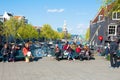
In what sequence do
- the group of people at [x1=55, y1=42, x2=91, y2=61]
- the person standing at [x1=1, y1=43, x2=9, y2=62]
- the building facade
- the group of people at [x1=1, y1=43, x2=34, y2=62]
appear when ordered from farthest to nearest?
the building facade, the group of people at [x1=55, y1=42, x2=91, y2=61], the group of people at [x1=1, y1=43, x2=34, y2=62], the person standing at [x1=1, y1=43, x2=9, y2=62]

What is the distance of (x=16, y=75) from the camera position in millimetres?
15844

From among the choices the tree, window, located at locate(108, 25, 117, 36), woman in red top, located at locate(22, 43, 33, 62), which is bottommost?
woman in red top, located at locate(22, 43, 33, 62)

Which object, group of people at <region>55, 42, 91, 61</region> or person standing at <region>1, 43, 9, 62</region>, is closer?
person standing at <region>1, 43, 9, 62</region>

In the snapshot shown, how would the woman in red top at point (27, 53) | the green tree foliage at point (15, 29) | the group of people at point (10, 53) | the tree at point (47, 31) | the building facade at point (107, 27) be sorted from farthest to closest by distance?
the tree at point (47, 31) → the green tree foliage at point (15, 29) → the building facade at point (107, 27) → the woman in red top at point (27, 53) → the group of people at point (10, 53)

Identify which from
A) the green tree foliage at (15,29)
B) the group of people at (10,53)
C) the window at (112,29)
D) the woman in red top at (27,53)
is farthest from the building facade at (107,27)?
the group of people at (10,53)

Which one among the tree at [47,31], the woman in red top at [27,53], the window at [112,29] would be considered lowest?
the woman in red top at [27,53]

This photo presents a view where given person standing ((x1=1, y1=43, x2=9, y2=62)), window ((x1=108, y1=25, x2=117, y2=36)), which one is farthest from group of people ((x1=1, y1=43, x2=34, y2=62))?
window ((x1=108, y1=25, x2=117, y2=36))

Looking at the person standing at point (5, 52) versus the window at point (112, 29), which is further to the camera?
the window at point (112, 29)

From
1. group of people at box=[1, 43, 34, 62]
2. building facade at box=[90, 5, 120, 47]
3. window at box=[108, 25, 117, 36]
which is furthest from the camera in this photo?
window at box=[108, 25, 117, 36]

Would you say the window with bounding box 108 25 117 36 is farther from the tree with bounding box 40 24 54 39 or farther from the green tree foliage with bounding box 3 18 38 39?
the tree with bounding box 40 24 54 39

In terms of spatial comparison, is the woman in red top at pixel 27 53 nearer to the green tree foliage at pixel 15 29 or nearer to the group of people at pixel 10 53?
the group of people at pixel 10 53

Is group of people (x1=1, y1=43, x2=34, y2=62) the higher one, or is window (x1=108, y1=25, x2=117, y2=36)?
window (x1=108, y1=25, x2=117, y2=36)

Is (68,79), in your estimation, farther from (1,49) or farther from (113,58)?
(1,49)

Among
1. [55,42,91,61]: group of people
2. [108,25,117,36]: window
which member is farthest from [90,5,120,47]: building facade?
[55,42,91,61]: group of people
